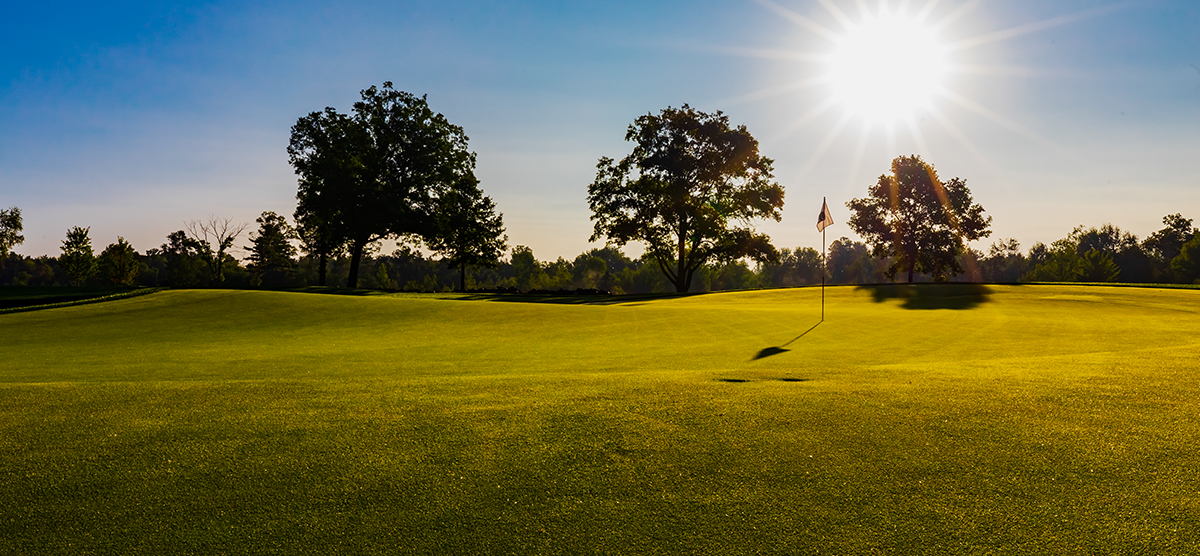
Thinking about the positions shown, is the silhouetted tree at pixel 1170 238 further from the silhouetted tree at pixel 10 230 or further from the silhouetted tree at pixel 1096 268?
A: the silhouetted tree at pixel 10 230

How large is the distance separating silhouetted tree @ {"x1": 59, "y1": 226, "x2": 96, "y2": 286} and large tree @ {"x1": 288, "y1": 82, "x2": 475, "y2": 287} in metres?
25.6

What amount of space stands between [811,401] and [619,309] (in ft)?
65.6

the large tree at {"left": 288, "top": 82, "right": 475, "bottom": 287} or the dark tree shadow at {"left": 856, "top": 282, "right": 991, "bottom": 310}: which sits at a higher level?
the large tree at {"left": 288, "top": 82, "right": 475, "bottom": 287}

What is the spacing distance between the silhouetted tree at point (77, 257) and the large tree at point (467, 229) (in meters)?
36.1

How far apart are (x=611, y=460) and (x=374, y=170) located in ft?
165

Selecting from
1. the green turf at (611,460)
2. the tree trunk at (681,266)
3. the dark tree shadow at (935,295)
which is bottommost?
the green turf at (611,460)

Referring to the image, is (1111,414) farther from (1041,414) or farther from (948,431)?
(948,431)

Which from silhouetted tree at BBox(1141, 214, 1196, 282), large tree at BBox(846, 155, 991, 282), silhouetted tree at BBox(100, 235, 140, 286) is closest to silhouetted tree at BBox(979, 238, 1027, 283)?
silhouetted tree at BBox(1141, 214, 1196, 282)

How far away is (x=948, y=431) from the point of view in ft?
19.2

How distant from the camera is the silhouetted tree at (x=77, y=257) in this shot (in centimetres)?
5684

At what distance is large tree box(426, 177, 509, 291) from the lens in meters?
52.4

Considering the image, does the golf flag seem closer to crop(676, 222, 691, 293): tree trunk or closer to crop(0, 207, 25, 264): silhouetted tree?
crop(676, 222, 691, 293): tree trunk

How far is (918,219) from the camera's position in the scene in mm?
61375

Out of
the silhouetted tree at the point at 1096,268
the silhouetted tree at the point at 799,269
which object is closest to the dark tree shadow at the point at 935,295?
the silhouetted tree at the point at 1096,268
